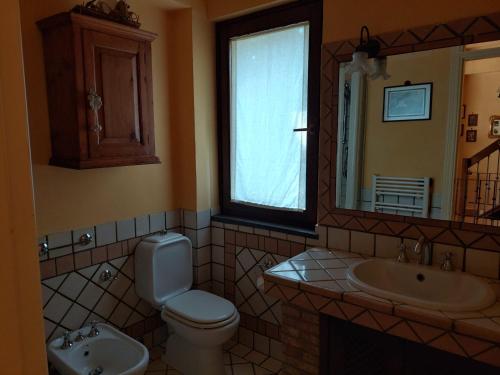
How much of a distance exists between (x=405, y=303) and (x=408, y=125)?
0.85 m

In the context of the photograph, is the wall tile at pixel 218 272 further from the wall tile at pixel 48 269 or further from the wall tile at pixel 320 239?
the wall tile at pixel 48 269

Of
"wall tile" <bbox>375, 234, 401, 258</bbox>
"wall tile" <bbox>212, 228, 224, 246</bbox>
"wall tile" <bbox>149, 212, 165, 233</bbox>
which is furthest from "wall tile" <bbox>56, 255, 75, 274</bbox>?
"wall tile" <bbox>375, 234, 401, 258</bbox>

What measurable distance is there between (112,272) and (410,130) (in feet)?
6.00

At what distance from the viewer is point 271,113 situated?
2354 millimetres

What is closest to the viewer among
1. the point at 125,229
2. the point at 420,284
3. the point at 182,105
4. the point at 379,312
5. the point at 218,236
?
the point at 379,312

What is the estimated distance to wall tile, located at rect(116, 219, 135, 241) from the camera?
221 centimetres

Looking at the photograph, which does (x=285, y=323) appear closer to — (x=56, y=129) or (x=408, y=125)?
(x=408, y=125)

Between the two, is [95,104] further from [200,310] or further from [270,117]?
[200,310]

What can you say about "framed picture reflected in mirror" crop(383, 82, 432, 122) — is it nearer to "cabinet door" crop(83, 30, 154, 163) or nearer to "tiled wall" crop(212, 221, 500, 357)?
"tiled wall" crop(212, 221, 500, 357)

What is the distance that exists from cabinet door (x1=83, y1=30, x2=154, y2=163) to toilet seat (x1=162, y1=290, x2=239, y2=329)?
2.92ft

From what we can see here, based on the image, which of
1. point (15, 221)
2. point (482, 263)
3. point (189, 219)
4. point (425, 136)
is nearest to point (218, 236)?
point (189, 219)

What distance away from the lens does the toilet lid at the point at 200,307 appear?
2020 millimetres

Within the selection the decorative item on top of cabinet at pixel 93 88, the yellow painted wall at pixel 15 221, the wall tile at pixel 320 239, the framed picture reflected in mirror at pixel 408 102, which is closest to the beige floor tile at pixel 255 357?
the wall tile at pixel 320 239

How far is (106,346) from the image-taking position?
1.93 metres
